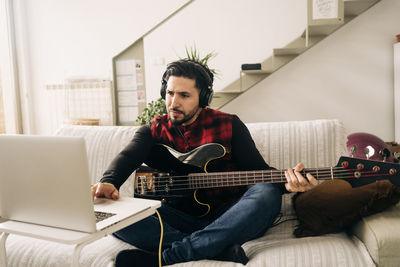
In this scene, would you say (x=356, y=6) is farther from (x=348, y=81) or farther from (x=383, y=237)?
(x=383, y=237)

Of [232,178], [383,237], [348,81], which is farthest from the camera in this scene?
[348,81]

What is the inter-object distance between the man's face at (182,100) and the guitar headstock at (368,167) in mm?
687

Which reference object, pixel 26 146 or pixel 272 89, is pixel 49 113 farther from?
pixel 26 146

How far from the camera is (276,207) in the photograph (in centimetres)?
123

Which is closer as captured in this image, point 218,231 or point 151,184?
point 218,231

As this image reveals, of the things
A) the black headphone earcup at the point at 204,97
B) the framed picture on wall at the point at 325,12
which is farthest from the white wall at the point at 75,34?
the black headphone earcup at the point at 204,97

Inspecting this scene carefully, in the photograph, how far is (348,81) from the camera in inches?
146

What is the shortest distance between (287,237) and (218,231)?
377 millimetres

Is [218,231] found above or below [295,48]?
below

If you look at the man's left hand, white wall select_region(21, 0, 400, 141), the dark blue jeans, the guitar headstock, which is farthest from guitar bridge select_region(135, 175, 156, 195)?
white wall select_region(21, 0, 400, 141)

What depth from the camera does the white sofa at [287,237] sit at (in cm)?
111

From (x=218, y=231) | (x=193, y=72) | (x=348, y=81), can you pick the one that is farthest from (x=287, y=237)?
(x=348, y=81)

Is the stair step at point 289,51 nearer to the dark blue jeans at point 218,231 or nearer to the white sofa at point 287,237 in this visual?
the white sofa at point 287,237

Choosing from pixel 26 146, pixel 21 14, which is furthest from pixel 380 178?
pixel 21 14
